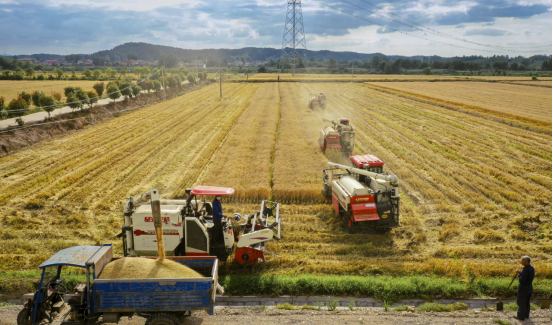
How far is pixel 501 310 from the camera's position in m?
8.97

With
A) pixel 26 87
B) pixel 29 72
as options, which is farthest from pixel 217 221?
pixel 29 72

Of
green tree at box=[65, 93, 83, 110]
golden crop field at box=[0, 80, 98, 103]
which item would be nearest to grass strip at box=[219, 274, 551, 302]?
green tree at box=[65, 93, 83, 110]

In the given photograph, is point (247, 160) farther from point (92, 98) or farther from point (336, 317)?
point (92, 98)

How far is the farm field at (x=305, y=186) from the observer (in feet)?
38.9

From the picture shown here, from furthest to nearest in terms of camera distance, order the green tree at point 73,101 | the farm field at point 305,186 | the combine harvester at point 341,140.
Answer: the green tree at point 73,101
the combine harvester at point 341,140
the farm field at point 305,186

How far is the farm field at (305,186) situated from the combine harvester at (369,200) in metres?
0.50

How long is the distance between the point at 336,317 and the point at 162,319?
13.0 feet

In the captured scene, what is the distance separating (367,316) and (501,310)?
3.43 metres

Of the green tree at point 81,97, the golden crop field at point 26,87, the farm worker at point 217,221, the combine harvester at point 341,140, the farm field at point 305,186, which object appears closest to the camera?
the farm worker at point 217,221

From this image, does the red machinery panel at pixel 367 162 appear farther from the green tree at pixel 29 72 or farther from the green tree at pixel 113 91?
the green tree at pixel 29 72

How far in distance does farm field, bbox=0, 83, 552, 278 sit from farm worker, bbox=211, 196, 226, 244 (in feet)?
3.34

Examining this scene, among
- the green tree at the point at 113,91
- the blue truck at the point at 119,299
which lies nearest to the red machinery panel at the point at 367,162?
the blue truck at the point at 119,299

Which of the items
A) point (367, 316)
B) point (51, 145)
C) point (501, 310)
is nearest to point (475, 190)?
point (501, 310)

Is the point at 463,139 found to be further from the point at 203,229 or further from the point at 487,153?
the point at 203,229
